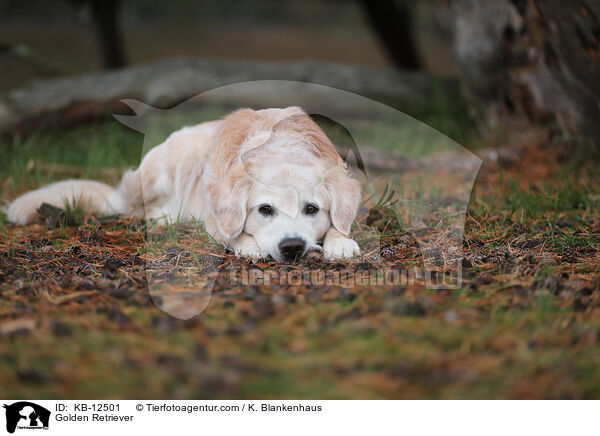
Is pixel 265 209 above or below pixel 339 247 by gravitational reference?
above

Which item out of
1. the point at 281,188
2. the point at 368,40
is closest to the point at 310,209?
the point at 281,188

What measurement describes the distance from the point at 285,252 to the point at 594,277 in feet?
4.92

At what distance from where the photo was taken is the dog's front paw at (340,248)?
111 inches

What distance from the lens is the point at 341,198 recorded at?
2941mm

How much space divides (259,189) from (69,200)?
5.29 feet

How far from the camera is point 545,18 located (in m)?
4.46

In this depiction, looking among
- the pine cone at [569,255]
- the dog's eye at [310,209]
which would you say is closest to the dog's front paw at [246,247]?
the dog's eye at [310,209]

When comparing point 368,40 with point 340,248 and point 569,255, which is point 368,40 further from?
point 340,248

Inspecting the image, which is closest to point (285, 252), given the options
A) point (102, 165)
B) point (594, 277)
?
point (594, 277)

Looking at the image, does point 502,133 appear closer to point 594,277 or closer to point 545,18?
point 545,18

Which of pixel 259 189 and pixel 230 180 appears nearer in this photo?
pixel 259 189

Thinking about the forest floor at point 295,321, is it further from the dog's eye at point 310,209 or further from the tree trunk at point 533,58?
the tree trunk at point 533,58

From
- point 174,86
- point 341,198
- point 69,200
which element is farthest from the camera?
point 174,86
